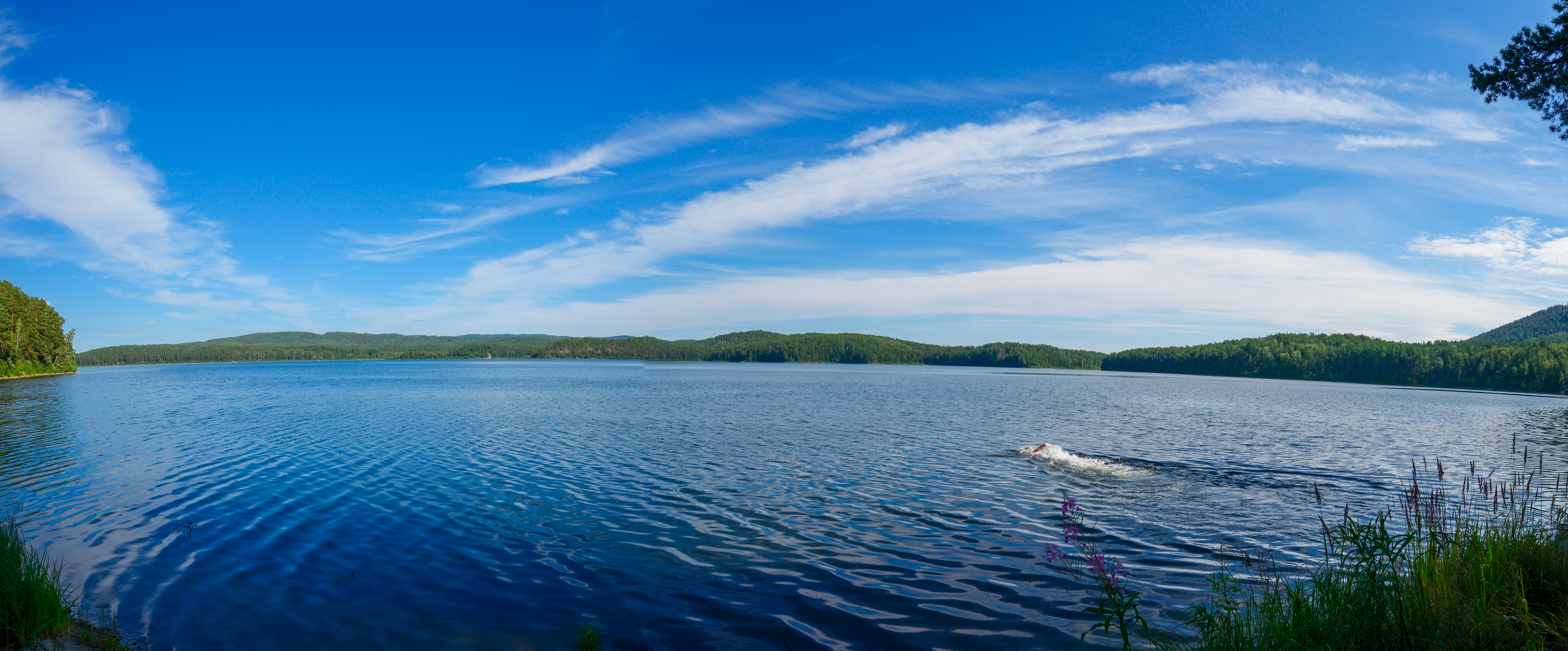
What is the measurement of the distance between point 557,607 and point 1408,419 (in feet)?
200

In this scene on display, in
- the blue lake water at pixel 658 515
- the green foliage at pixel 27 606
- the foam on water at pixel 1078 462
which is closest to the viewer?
the green foliage at pixel 27 606

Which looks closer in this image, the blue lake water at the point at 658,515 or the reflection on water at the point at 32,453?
the blue lake water at the point at 658,515

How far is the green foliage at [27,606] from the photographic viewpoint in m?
7.83

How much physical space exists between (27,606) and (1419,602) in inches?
635

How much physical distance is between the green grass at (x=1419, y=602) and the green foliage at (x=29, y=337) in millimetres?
131628

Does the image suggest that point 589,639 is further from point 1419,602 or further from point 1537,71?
point 1537,71

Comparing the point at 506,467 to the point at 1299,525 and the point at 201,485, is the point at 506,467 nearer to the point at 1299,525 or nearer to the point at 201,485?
the point at 201,485

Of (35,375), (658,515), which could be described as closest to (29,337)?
(35,375)

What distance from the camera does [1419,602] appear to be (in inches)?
270

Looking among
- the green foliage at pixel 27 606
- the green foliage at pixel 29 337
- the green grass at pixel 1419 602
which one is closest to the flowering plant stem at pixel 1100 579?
the green grass at pixel 1419 602

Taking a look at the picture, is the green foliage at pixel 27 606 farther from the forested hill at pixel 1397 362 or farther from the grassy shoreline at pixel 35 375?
the forested hill at pixel 1397 362

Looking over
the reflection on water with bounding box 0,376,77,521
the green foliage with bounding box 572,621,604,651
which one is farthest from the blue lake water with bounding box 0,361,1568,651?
the green foliage with bounding box 572,621,604,651

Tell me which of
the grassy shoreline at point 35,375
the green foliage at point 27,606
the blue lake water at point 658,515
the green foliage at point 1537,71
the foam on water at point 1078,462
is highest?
the green foliage at point 1537,71

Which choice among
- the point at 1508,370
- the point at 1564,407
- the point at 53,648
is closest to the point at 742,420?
the point at 53,648
